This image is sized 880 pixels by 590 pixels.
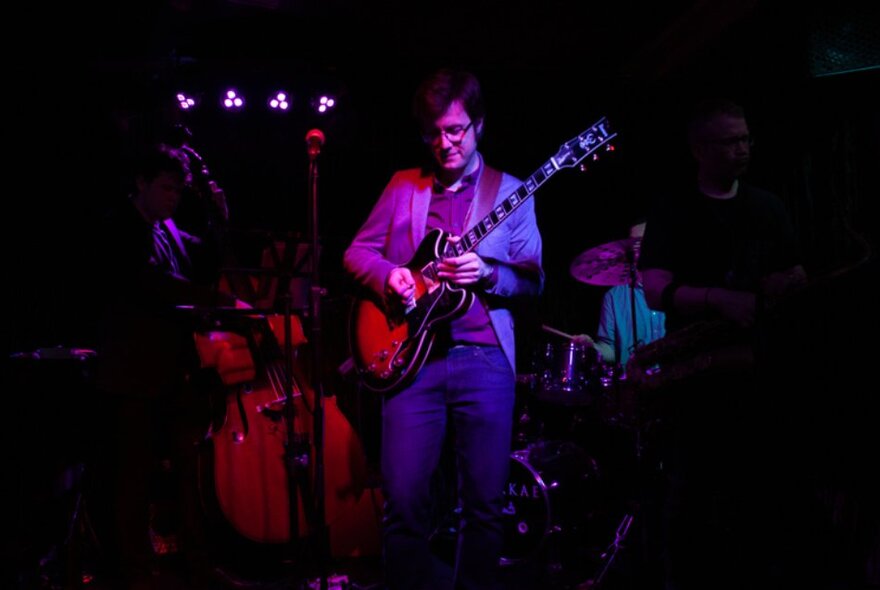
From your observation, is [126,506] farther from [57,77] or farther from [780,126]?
[780,126]

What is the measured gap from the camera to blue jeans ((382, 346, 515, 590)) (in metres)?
2.71

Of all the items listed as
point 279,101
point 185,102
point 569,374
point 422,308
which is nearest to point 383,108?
point 279,101

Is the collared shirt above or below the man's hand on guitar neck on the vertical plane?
above

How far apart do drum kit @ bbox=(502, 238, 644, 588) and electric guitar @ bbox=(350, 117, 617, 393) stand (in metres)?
1.76

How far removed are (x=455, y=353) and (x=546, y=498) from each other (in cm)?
225

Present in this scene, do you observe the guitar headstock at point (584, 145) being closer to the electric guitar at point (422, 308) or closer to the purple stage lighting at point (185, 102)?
the electric guitar at point (422, 308)

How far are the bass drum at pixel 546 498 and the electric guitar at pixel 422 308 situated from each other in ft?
7.29

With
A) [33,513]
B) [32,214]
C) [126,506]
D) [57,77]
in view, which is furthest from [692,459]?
[57,77]

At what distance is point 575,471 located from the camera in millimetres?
4918

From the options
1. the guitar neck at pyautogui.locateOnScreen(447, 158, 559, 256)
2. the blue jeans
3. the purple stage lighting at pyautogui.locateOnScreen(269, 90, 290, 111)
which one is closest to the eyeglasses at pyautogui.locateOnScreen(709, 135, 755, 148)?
the guitar neck at pyautogui.locateOnScreen(447, 158, 559, 256)

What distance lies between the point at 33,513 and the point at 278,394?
1515 millimetres

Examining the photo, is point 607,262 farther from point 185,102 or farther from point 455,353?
point 185,102

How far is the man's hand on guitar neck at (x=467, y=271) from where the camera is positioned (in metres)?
2.75

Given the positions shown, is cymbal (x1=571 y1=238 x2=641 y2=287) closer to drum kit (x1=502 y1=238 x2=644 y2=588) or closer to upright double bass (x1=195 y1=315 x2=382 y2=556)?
drum kit (x1=502 y1=238 x2=644 y2=588)
